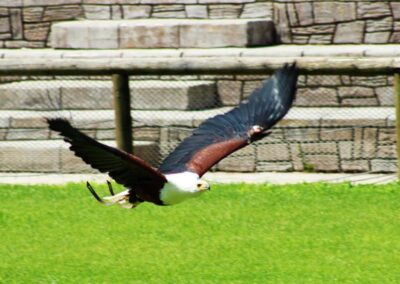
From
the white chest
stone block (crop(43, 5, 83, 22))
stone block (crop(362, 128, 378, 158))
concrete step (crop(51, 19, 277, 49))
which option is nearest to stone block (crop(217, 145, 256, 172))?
stone block (crop(362, 128, 378, 158))

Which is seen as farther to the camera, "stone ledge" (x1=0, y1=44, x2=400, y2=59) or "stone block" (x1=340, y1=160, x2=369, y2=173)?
"stone ledge" (x1=0, y1=44, x2=400, y2=59)

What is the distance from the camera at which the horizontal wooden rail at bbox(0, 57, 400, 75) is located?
12156 mm

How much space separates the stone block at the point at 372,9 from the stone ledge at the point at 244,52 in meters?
0.31

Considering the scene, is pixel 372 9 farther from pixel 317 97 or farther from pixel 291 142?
pixel 291 142

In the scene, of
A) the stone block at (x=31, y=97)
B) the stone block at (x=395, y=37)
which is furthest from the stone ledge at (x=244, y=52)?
the stone block at (x=31, y=97)

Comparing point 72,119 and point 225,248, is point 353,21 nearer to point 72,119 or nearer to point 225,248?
point 72,119

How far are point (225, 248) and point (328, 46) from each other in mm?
4891

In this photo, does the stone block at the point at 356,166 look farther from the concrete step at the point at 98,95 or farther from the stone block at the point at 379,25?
the stone block at the point at 379,25

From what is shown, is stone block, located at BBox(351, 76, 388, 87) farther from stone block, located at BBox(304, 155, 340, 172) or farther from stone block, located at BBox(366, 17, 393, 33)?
stone block, located at BBox(304, 155, 340, 172)

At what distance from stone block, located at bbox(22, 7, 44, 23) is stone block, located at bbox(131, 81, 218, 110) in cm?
190

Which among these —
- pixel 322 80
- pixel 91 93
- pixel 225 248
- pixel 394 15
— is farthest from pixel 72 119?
pixel 225 248

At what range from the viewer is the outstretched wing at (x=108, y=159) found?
770 centimetres

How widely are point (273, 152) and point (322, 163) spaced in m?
0.44

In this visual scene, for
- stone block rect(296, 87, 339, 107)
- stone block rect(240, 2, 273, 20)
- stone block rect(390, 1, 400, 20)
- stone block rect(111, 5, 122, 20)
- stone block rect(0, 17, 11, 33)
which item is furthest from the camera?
stone block rect(0, 17, 11, 33)
